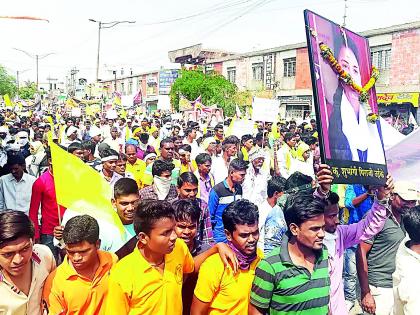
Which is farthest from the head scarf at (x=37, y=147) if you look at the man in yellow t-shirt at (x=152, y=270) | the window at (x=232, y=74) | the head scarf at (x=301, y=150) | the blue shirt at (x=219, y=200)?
the window at (x=232, y=74)

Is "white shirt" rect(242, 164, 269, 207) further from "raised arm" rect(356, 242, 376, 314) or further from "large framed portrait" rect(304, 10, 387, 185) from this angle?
"large framed portrait" rect(304, 10, 387, 185)

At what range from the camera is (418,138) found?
11.9ft

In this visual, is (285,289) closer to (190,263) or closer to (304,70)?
(190,263)

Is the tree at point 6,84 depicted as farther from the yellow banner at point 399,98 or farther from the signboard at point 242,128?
the signboard at point 242,128

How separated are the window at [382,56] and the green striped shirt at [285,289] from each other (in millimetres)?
22825

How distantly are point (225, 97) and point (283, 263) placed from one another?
2527 cm

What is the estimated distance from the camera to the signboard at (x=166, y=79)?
133 ft

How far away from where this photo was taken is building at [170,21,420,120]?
22.0 meters

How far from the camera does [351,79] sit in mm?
3354

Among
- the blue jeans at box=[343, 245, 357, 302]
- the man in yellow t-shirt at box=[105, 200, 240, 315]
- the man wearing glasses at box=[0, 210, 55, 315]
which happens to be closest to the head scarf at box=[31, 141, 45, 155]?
the blue jeans at box=[343, 245, 357, 302]

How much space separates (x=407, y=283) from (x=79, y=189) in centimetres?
226

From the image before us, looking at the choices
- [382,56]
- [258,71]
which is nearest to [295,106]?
[258,71]

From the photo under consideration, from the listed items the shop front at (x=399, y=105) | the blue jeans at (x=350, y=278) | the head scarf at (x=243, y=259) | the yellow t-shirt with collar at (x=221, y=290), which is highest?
the shop front at (x=399, y=105)

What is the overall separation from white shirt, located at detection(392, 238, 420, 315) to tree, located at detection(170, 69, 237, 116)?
23927mm
